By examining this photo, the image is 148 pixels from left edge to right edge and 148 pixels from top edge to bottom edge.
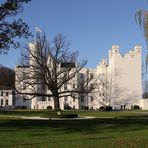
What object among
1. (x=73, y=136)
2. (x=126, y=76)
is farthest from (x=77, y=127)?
(x=126, y=76)

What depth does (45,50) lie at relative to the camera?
68125 millimetres

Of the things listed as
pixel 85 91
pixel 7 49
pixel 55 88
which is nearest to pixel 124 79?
pixel 85 91

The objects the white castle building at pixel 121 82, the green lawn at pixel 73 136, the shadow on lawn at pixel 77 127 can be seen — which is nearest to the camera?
the green lawn at pixel 73 136

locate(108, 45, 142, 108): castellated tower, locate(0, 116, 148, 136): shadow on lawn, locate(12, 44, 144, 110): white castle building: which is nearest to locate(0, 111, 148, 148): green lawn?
locate(0, 116, 148, 136): shadow on lawn

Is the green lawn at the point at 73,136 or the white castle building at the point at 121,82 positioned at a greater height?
the white castle building at the point at 121,82

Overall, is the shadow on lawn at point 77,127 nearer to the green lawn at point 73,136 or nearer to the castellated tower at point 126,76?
the green lawn at point 73,136

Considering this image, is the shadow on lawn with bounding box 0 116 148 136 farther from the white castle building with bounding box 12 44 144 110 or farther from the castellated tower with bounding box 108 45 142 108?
the castellated tower with bounding box 108 45 142 108

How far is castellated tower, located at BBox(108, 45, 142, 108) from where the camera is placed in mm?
104812

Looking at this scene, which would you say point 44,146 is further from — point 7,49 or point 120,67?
point 120,67

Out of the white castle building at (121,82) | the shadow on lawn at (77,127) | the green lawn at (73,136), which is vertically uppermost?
the white castle building at (121,82)

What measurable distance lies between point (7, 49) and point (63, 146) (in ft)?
42.3

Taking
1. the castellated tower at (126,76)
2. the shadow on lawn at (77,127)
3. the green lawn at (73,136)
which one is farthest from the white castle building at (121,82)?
the green lawn at (73,136)

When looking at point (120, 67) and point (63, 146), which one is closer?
point (63, 146)

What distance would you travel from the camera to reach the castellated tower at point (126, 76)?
4126 inches
